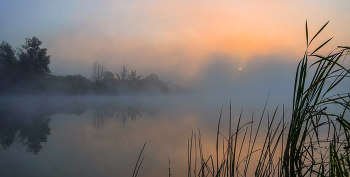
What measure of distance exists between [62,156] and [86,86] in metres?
30.8

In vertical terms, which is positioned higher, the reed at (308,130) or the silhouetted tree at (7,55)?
the silhouetted tree at (7,55)

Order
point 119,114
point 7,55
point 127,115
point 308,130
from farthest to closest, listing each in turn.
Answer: point 7,55, point 119,114, point 127,115, point 308,130

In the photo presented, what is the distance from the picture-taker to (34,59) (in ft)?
73.9

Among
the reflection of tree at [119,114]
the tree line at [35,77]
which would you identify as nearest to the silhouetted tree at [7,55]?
the tree line at [35,77]

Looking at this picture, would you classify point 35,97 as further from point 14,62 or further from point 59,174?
point 59,174

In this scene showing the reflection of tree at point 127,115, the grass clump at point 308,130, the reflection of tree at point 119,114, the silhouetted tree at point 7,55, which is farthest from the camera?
the silhouetted tree at point 7,55

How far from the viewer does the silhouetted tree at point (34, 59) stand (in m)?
22.2

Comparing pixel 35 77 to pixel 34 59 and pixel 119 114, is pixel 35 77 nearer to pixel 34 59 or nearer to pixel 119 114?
pixel 34 59

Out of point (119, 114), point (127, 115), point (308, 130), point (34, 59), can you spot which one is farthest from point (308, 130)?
point (34, 59)

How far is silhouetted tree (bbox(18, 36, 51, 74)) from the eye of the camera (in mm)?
22219

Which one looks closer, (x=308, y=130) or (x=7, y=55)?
(x=308, y=130)

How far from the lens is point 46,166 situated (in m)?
3.21

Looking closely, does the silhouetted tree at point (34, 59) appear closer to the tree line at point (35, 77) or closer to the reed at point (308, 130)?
the tree line at point (35, 77)

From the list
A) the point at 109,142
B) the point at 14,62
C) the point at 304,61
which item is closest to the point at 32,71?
the point at 14,62
